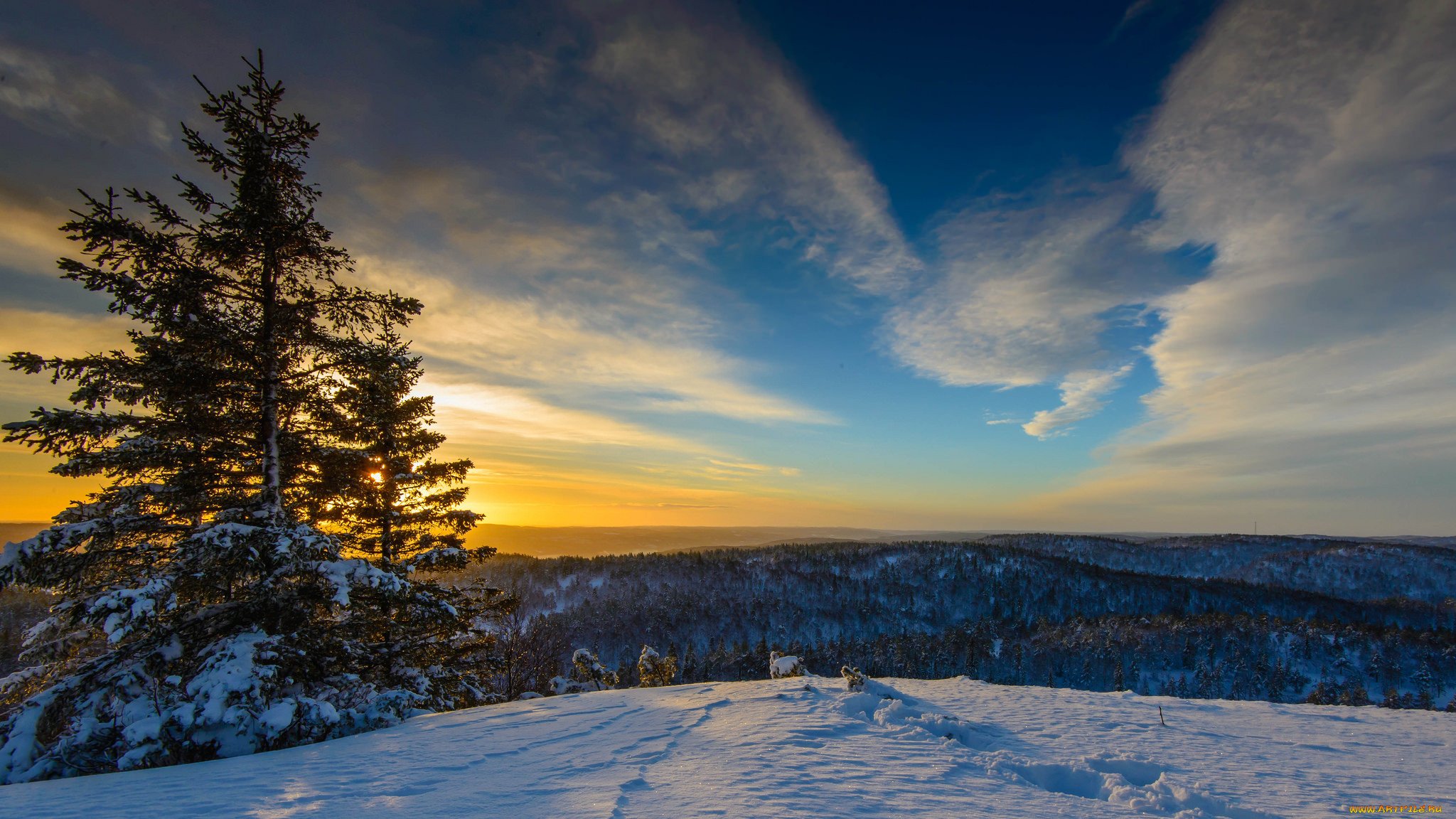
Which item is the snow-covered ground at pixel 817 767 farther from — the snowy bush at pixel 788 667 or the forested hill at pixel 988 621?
the forested hill at pixel 988 621

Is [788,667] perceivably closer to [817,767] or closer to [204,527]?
[817,767]

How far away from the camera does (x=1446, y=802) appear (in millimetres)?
5023

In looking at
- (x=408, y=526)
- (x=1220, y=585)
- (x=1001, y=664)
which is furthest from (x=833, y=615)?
(x=408, y=526)

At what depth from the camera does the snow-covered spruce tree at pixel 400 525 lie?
9.50 m

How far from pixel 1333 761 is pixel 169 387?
16.5 metres

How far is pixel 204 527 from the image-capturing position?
807cm

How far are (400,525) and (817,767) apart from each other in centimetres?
1214

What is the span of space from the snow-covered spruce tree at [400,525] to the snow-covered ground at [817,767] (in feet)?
8.83

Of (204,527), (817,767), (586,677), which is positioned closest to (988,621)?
(586,677)

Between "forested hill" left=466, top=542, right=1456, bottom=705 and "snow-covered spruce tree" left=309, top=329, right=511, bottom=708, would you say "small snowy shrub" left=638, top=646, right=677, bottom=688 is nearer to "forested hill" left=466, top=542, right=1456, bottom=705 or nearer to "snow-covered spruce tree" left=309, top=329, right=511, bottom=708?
"snow-covered spruce tree" left=309, top=329, right=511, bottom=708

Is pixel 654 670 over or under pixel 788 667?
under

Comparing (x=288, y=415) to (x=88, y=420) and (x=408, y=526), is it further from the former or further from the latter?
(x=408, y=526)

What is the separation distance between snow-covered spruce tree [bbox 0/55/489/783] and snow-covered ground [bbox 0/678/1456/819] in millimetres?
1194

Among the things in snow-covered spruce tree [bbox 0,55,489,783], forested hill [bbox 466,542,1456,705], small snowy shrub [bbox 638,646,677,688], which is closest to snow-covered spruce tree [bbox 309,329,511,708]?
snow-covered spruce tree [bbox 0,55,489,783]
